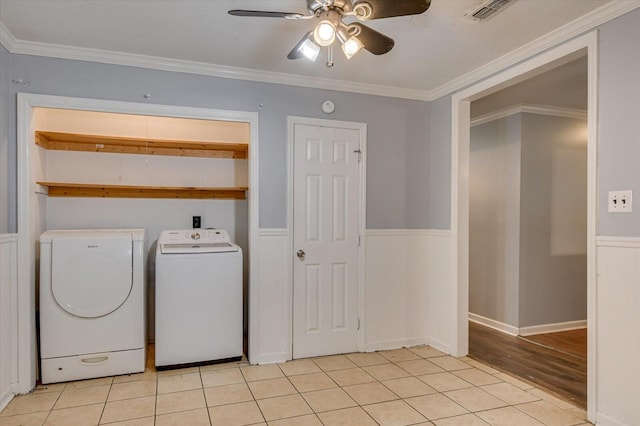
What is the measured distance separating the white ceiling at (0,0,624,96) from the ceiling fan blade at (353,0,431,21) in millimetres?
567

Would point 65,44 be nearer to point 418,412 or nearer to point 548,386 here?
point 418,412

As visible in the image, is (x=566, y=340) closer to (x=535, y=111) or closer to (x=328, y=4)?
(x=535, y=111)

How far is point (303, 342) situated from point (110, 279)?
1.64 metres

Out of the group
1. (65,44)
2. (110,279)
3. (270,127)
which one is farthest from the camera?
(270,127)

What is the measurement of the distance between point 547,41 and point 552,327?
3.16m

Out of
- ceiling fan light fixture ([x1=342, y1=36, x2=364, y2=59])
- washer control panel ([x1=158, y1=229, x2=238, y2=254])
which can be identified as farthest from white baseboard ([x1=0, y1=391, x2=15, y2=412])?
ceiling fan light fixture ([x1=342, y1=36, x2=364, y2=59])

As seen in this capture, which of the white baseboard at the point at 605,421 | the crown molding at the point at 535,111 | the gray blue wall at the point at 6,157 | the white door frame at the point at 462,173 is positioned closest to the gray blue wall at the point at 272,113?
the gray blue wall at the point at 6,157

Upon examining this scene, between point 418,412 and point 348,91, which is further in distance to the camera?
point 348,91

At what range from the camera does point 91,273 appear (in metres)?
3.09

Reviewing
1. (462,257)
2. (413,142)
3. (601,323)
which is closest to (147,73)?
(413,142)

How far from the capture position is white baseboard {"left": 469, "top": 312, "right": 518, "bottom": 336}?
175 inches

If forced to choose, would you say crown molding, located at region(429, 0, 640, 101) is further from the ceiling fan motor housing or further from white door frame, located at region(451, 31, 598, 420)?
the ceiling fan motor housing

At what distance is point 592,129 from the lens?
8.10ft

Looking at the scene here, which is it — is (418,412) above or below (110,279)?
below
